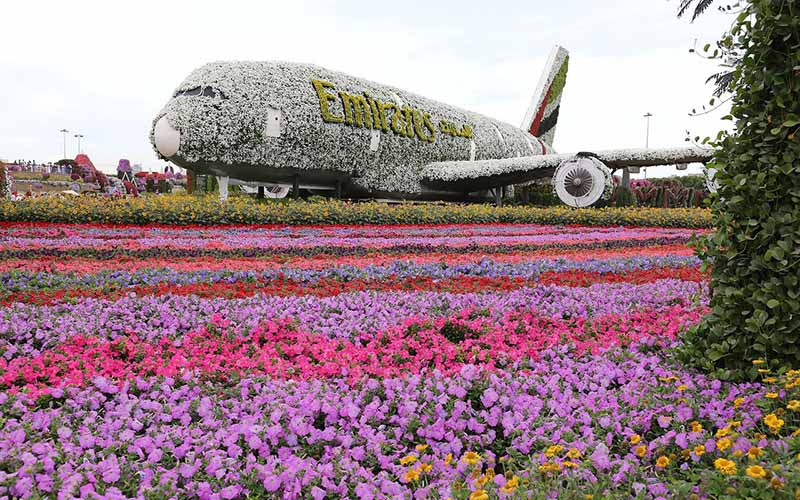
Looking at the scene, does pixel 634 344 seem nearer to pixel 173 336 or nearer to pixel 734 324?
pixel 734 324

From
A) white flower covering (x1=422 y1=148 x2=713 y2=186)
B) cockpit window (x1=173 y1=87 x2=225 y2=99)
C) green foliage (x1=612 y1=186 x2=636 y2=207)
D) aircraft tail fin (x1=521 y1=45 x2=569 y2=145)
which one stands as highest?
aircraft tail fin (x1=521 y1=45 x2=569 y2=145)

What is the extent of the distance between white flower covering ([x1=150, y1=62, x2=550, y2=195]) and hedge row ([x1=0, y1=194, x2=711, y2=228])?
1.50 meters

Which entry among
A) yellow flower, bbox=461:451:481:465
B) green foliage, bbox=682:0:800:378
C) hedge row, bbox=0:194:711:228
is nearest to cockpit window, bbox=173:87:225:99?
hedge row, bbox=0:194:711:228

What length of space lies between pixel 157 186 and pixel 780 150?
4514cm

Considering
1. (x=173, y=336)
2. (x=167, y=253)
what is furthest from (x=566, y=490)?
(x=167, y=253)

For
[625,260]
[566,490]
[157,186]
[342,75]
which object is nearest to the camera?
[566,490]

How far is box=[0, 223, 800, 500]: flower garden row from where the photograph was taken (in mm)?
2230

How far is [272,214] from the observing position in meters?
13.8

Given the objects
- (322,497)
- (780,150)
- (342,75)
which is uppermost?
(342,75)

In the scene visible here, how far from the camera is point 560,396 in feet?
10.2

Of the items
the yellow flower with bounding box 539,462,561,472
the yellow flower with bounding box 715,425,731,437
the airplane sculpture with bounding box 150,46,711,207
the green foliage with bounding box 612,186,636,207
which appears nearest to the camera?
the yellow flower with bounding box 539,462,561,472

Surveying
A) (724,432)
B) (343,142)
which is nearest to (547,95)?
(343,142)

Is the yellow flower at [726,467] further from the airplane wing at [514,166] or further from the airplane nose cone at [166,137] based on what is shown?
the airplane wing at [514,166]

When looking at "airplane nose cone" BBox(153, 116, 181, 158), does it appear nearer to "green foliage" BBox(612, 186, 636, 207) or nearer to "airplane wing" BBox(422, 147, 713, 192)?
"airplane wing" BBox(422, 147, 713, 192)
